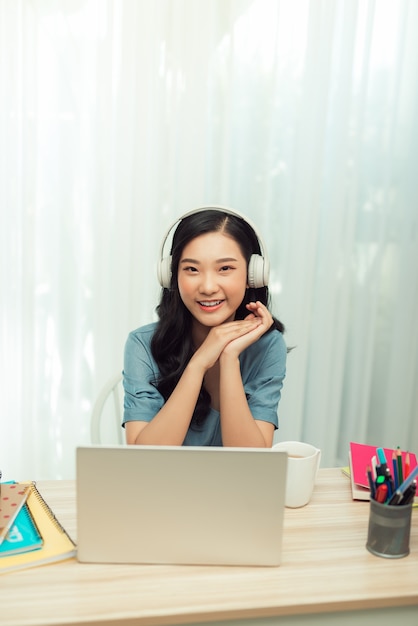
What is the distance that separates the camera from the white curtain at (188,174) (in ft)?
6.96

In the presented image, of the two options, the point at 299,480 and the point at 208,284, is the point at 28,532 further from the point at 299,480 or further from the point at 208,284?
the point at 208,284

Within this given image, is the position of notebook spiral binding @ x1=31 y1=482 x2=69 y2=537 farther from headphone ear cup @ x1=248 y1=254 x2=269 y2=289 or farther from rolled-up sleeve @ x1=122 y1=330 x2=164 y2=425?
headphone ear cup @ x1=248 y1=254 x2=269 y2=289

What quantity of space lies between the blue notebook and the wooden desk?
47 millimetres

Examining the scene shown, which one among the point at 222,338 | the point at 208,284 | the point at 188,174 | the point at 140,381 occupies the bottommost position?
the point at 140,381

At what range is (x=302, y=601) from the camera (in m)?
0.86

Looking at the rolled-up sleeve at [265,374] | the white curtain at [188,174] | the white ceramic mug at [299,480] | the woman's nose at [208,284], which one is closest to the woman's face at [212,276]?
the woman's nose at [208,284]

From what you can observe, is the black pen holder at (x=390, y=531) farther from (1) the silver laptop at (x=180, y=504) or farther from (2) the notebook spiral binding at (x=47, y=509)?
(2) the notebook spiral binding at (x=47, y=509)

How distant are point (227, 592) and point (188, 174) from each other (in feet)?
5.22

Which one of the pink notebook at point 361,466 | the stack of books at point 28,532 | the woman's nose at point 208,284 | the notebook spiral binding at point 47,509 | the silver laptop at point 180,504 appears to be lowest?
the notebook spiral binding at point 47,509

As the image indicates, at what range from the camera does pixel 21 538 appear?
3.27ft

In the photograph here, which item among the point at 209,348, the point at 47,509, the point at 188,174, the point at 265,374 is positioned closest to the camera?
the point at 47,509

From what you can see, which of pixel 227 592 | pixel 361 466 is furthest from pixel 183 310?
pixel 227 592

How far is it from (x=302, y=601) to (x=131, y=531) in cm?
26

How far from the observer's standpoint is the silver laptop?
92 centimetres
